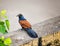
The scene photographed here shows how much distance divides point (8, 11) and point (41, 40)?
61 centimetres

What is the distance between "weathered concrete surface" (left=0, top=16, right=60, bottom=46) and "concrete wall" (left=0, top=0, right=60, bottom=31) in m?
0.06

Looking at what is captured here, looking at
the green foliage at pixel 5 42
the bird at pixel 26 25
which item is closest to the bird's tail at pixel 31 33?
the bird at pixel 26 25

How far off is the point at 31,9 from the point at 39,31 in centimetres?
30

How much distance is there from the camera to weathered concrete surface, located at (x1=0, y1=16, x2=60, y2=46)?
164 cm

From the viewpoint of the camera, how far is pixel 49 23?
196 centimetres

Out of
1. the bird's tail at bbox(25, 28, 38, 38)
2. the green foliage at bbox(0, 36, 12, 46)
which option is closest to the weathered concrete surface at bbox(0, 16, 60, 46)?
the bird's tail at bbox(25, 28, 38, 38)

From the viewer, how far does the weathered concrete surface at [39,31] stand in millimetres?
1642

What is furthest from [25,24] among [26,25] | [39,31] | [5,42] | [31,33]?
[5,42]

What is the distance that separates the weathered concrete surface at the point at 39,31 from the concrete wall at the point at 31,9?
6cm

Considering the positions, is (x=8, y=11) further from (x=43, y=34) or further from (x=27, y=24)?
(x=43, y=34)

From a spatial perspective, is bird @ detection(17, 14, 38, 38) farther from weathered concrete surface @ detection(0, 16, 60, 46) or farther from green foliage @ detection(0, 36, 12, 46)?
green foliage @ detection(0, 36, 12, 46)

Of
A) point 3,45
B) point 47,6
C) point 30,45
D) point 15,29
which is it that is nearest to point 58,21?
point 47,6

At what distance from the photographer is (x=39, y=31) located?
1843 mm

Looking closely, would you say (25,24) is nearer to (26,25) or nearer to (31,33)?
(26,25)
